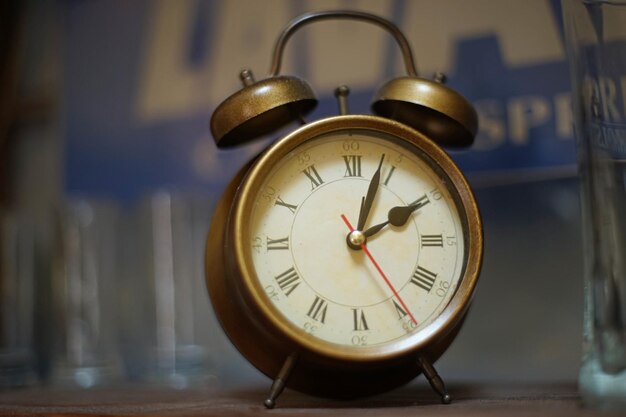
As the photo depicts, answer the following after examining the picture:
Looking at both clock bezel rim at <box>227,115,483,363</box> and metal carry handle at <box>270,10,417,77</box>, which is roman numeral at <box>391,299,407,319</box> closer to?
clock bezel rim at <box>227,115,483,363</box>

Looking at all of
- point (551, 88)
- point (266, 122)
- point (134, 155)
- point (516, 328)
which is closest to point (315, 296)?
point (266, 122)

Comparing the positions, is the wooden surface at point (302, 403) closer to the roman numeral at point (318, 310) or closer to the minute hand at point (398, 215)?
the roman numeral at point (318, 310)

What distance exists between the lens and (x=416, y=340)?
33.7 inches

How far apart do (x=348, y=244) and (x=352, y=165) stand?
10 cm

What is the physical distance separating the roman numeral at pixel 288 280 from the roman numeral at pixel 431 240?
154 mm

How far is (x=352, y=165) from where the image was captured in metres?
0.93

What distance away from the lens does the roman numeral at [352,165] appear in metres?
0.93

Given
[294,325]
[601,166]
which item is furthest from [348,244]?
[601,166]

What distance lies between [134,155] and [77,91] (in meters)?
0.20

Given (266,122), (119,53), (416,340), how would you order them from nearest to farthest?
(416,340), (266,122), (119,53)

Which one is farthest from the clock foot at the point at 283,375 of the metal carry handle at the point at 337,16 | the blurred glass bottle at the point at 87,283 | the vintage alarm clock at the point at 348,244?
the blurred glass bottle at the point at 87,283

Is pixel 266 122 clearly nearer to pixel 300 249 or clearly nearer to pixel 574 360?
pixel 300 249

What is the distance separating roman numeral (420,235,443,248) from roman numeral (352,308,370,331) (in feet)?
0.36

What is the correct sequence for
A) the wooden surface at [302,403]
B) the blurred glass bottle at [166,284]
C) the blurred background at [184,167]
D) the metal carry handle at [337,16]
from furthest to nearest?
the blurred glass bottle at [166,284]
the blurred background at [184,167]
the metal carry handle at [337,16]
the wooden surface at [302,403]
